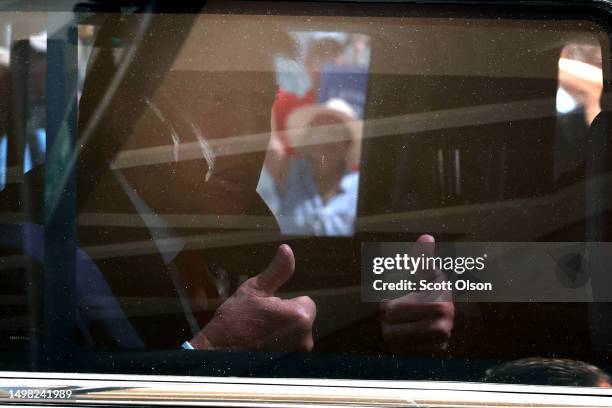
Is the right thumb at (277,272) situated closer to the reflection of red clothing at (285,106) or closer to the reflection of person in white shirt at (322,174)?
the reflection of person in white shirt at (322,174)

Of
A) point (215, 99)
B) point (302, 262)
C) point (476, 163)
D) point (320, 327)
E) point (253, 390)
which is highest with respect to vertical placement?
point (215, 99)

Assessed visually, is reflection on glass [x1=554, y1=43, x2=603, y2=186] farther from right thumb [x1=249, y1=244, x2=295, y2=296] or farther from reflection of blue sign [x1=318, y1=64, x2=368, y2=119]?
right thumb [x1=249, y1=244, x2=295, y2=296]

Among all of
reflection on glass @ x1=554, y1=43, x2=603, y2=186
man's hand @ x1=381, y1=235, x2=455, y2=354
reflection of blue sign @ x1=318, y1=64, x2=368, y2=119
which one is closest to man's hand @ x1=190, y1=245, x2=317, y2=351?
man's hand @ x1=381, y1=235, x2=455, y2=354

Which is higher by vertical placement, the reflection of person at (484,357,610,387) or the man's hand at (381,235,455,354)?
the man's hand at (381,235,455,354)

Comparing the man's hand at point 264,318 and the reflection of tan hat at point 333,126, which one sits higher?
the reflection of tan hat at point 333,126

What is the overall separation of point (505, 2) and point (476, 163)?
1.11 feet

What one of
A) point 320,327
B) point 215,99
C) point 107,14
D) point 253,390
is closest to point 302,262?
point 320,327

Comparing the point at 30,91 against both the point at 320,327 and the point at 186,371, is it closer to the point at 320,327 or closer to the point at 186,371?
the point at 186,371

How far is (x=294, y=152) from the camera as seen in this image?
67.9 inches

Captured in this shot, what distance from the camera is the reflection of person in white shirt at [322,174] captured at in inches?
67.6

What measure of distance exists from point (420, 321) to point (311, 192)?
0.35 m

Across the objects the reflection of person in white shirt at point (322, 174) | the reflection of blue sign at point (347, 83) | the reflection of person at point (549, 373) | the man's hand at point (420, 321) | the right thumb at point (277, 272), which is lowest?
the reflection of person at point (549, 373)

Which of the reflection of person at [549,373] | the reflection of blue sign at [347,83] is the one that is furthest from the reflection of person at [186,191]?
the reflection of person at [549,373]

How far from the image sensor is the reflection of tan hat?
170cm
